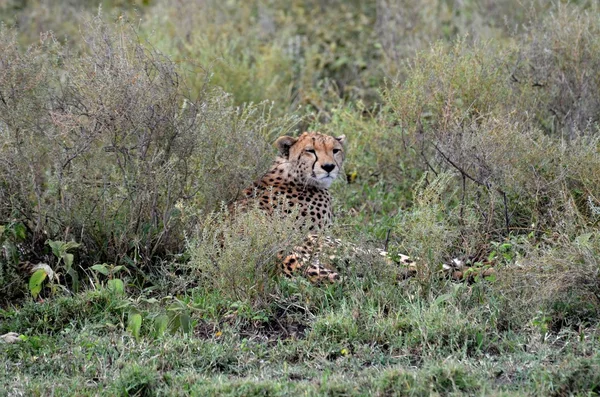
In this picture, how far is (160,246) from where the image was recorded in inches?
231

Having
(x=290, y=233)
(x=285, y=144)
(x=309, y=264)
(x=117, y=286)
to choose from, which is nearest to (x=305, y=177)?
(x=285, y=144)

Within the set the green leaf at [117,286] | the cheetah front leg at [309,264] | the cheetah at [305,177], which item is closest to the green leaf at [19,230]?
the green leaf at [117,286]

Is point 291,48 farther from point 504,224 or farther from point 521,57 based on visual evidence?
point 504,224

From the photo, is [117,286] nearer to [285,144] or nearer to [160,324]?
[160,324]

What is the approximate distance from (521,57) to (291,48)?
11.0 ft

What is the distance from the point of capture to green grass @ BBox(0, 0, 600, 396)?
14.7ft

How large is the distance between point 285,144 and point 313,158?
229 mm

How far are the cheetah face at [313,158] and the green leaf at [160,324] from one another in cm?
179

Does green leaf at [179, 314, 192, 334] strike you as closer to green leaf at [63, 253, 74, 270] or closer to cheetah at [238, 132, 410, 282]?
green leaf at [63, 253, 74, 270]

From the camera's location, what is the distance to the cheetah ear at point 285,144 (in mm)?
6355

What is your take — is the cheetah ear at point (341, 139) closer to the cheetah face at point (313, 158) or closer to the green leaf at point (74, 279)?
the cheetah face at point (313, 158)

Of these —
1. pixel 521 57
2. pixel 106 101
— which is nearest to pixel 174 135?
pixel 106 101

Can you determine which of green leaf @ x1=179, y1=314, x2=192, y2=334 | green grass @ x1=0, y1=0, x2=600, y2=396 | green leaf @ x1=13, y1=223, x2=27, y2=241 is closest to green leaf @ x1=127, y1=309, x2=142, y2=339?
green grass @ x1=0, y1=0, x2=600, y2=396

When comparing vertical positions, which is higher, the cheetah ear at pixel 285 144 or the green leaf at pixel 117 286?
the cheetah ear at pixel 285 144
